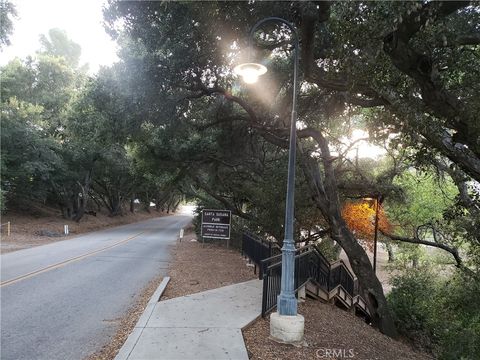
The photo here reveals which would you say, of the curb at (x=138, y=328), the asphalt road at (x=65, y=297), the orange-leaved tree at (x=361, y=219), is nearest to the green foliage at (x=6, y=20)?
the asphalt road at (x=65, y=297)

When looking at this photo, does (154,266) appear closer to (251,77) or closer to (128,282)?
(128,282)

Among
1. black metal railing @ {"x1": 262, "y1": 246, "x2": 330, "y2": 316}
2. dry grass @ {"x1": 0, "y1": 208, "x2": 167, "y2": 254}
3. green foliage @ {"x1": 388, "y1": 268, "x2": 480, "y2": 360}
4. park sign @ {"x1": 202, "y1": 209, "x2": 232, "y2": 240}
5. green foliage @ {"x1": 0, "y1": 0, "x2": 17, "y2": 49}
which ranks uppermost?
green foliage @ {"x1": 0, "y1": 0, "x2": 17, "y2": 49}

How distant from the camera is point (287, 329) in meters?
6.59

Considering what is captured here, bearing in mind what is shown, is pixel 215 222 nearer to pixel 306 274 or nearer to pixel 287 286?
pixel 306 274

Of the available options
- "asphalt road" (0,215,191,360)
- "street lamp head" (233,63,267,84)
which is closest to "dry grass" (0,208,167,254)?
"asphalt road" (0,215,191,360)

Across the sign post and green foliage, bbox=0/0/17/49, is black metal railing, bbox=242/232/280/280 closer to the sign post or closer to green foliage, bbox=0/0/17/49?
the sign post

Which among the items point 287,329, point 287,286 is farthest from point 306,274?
point 287,329

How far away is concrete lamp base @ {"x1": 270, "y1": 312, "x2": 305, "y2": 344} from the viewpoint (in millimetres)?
6574

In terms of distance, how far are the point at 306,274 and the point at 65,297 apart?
628cm

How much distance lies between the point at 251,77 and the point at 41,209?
3291 centimetres

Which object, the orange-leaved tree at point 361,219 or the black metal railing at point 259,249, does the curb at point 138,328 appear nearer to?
the black metal railing at point 259,249

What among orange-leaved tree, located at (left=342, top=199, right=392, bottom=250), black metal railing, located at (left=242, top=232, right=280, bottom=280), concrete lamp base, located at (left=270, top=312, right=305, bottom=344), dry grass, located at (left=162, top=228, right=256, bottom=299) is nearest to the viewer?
concrete lamp base, located at (left=270, top=312, right=305, bottom=344)

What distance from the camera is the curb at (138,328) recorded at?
5.67 metres

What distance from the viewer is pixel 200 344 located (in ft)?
20.0
